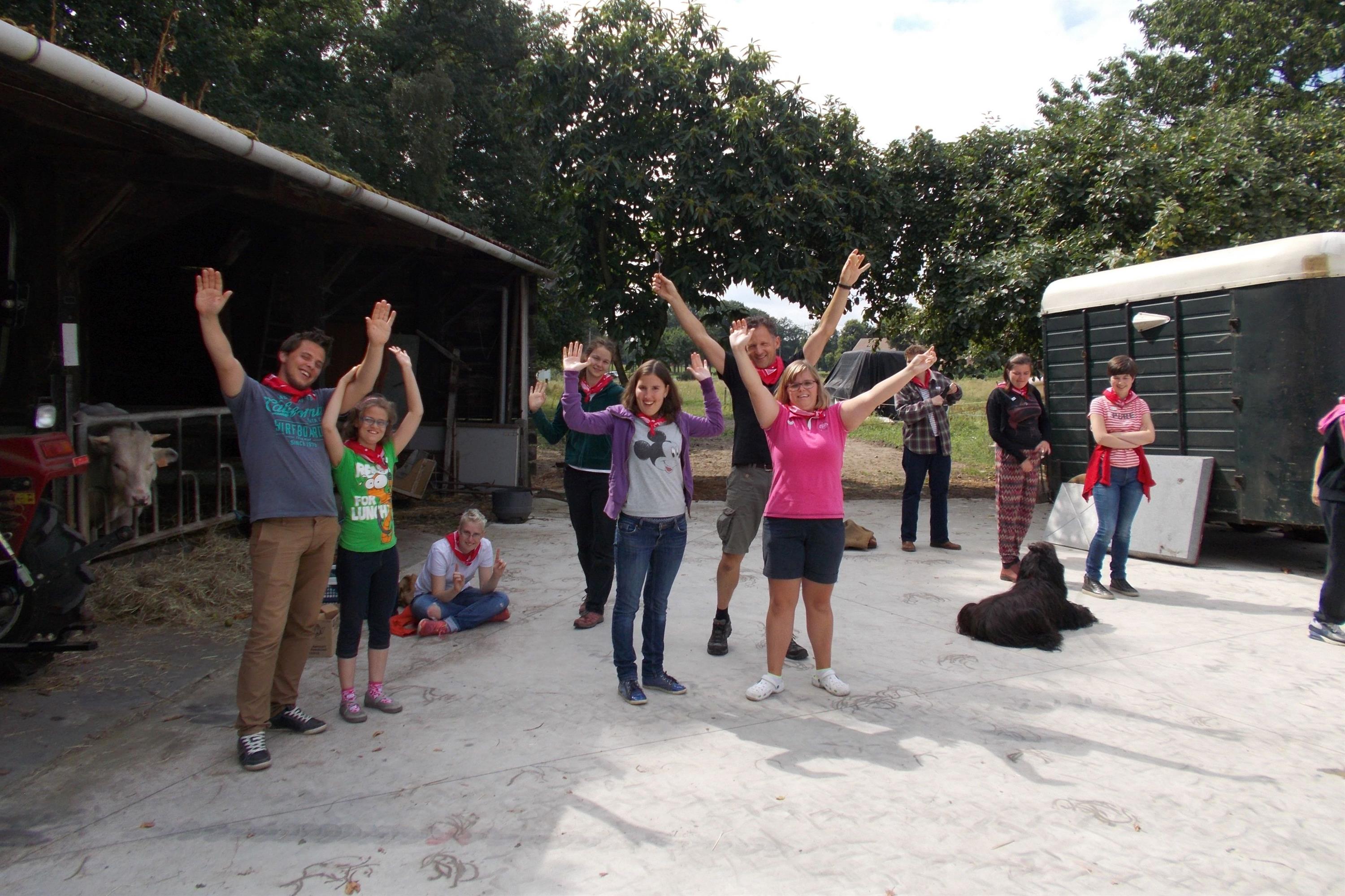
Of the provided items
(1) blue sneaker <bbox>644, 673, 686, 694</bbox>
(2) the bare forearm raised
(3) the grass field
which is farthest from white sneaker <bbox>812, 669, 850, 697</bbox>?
(2) the bare forearm raised

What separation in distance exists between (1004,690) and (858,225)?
8.55m

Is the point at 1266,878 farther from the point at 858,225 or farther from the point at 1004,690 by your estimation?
the point at 858,225

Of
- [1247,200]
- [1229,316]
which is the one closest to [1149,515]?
[1229,316]

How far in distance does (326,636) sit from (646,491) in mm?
1939

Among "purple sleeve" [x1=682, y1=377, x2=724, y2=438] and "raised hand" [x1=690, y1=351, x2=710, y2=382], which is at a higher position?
"raised hand" [x1=690, y1=351, x2=710, y2=382]

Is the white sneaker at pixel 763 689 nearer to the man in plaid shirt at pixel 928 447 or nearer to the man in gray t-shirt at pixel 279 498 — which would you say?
the man in gray t-shirt at pixel 279 498

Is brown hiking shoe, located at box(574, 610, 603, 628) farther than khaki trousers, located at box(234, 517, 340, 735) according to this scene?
Yes

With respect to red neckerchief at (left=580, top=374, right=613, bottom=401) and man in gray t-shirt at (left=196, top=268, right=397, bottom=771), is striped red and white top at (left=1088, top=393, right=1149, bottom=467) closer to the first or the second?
red neckerchief at (left=580, top=374, right=613, bottom=401)

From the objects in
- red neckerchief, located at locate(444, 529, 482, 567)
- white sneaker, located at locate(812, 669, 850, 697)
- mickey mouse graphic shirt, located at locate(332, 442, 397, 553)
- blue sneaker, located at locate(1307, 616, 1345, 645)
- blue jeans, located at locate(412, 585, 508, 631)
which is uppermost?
mickey mouse graphic shirt, located at locate(332, 442, 397, 553)

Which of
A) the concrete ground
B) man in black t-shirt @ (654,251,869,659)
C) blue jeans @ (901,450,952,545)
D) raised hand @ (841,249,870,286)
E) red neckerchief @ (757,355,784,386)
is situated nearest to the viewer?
Result: the concrete ground

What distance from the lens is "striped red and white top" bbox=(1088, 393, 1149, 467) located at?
605cm

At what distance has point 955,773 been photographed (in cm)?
332

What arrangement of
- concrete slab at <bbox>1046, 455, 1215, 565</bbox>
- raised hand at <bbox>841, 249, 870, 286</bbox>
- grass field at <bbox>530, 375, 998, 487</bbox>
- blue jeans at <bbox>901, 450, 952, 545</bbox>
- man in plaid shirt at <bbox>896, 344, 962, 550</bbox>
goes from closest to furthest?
raised hand at <bbox>841, 249, 870, 286</bbox>
concrete slab at <bbox>1046, 455, 1215, 565</bbox>
man in plaid shirt at <bbox>896, 344, 962, 550</bbox>
blue jeans at <bbox>901, 450, 952, 545</bbox>
grass field at <bbox>530, 375, 998, 487</bbox>

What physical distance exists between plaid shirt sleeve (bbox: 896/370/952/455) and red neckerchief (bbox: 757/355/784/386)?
3.10m
